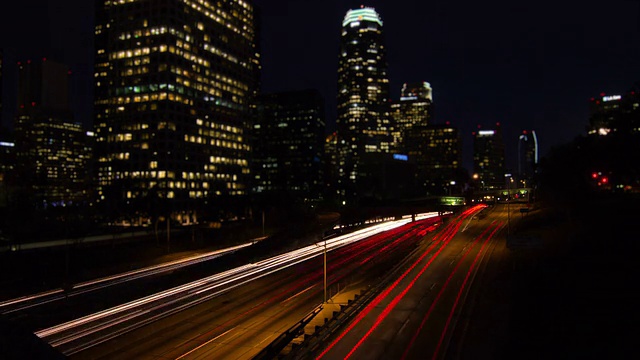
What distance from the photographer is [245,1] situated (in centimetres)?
17450

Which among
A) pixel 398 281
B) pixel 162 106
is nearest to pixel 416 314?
pixel 398 281

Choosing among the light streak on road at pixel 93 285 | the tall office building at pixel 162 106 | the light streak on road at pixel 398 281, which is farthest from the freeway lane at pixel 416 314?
the tall office building at pixel 162 106

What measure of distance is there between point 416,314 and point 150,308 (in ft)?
65.8

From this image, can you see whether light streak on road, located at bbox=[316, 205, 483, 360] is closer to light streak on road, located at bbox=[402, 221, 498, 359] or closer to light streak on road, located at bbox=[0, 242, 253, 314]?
light streak on road, located at bbox=[402, 221, 498, 359]

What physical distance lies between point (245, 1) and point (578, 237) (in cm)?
15574

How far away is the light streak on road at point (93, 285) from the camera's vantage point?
34084 mm

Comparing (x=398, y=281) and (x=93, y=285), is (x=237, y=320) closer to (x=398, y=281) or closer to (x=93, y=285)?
(x=398, y=281)

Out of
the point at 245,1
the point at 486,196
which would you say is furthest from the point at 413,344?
the point at 245,1

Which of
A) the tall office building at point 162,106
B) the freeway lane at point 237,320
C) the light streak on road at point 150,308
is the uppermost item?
the tall office building at point 162,106

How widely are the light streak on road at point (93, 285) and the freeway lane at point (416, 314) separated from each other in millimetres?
24143

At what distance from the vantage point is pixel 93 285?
135 ft

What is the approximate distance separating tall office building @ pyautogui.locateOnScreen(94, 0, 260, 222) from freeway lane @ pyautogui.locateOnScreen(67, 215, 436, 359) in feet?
282

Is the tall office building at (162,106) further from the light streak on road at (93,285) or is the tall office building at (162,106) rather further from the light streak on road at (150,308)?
the light streak on road at (150,308)

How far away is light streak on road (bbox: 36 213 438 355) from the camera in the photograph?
26812 mm
